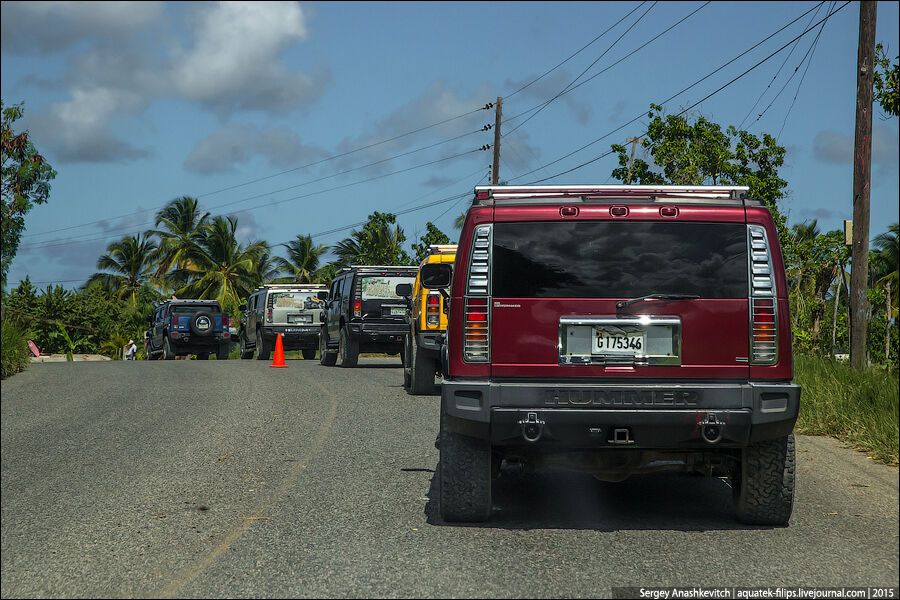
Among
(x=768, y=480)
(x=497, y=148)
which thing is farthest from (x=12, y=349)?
(x=497, y=148)

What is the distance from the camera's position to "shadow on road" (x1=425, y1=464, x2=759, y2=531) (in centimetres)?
720

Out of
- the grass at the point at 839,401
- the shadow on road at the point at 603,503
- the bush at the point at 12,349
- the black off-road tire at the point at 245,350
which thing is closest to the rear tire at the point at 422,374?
the grass at the point at 839,401

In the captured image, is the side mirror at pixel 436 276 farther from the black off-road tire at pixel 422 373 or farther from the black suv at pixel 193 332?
the black suv at pixel 193 332

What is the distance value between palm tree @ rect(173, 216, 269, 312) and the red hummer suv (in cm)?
5065

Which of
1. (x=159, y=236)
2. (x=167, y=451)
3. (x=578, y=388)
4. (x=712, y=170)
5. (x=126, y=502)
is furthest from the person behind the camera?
(x=159, y=236)

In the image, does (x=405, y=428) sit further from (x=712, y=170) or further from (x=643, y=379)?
(x=712, y=170)

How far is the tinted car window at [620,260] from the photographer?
665cm

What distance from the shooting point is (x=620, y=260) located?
670cm

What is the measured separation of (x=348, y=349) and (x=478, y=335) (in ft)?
55.3

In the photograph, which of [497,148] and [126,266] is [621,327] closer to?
[497,148]

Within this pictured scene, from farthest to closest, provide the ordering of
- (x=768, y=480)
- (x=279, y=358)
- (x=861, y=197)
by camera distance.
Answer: (x=279, y=358)
(x=861, y=197)
(x=768, y=480)

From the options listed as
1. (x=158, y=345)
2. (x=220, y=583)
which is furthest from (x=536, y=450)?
(x=158, y=345)

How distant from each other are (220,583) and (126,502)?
2609mm

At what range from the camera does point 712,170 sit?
77.9ft
